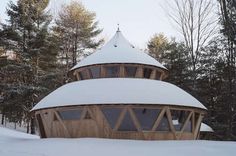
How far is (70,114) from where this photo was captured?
14.0 metres

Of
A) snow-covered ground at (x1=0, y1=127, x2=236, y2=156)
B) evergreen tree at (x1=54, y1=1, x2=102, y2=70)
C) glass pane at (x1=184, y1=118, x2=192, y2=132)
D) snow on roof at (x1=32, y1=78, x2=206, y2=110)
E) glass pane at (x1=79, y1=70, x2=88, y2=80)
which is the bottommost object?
snow-covered ground at (x1=0, y1=127, x2=236, y2=156)

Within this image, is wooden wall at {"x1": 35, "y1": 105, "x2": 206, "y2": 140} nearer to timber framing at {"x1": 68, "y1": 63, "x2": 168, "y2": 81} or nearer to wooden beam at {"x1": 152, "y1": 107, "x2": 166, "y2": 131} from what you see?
wooden beam at {"x1": 152, "y1": 107, "x2": 166, "y2": 131}

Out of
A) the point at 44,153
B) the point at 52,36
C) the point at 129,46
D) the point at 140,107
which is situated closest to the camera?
the point at 44,153

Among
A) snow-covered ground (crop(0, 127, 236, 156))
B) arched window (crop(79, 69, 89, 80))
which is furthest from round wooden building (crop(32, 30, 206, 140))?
snow-covered ground (crop(0, 127, 236, 156))

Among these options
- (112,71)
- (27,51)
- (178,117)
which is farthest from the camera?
(27,51)

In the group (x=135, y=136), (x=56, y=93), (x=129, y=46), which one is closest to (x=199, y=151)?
(x=135, y=136)

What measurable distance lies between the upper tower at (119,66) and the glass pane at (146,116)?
2.56 metres

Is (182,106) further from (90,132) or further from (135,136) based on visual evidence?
(90,132)

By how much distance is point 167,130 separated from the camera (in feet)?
45.5

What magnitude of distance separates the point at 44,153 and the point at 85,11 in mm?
25460

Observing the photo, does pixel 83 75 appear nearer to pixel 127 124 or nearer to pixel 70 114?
pixel 70 114

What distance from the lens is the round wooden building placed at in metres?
13.4

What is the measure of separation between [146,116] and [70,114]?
9.64ft

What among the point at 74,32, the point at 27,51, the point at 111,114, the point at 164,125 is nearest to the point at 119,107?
the point at 111,114
